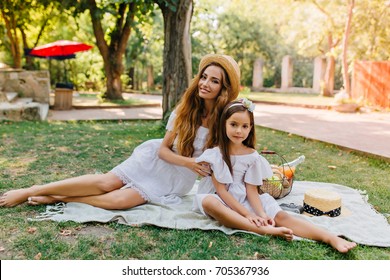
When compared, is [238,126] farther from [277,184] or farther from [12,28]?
[12,28]

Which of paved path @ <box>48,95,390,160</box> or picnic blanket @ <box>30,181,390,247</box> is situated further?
paved path @ <box>48,95,390,160</box>

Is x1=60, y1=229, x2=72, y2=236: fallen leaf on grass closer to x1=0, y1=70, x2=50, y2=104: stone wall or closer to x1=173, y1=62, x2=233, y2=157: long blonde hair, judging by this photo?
x1=173, y1=62, x2=233, y2=157: long blonde hair

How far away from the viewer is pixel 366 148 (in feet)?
20.6

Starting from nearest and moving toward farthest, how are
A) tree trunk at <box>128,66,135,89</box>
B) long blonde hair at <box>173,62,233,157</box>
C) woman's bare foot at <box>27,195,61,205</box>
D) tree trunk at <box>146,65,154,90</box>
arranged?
long blonde hair at <box>173,62,233,157</box> < woman's bare foot at <box>27,195,61,205</box> < tree trunk at <box>146,65,154,90</box> < tree trunk at <box>128,66,135,89</box>

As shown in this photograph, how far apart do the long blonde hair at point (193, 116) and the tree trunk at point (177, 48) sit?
3.73 m

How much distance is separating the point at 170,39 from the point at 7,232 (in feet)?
16.2

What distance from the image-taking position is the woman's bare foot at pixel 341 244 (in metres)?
2.62

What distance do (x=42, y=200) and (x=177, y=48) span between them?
4319 mm

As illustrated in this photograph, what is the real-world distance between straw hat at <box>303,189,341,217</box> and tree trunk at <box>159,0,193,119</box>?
4.15 meters

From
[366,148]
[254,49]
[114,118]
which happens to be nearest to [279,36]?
[254,49]

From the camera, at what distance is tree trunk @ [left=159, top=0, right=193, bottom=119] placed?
698 cm

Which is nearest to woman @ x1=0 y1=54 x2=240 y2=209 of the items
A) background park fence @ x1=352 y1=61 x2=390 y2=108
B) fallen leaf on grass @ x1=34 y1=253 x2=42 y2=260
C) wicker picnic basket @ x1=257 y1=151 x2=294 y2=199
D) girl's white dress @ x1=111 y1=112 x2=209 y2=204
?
girl's white dress @ x1=111 y1=112 x2=209 y2=204

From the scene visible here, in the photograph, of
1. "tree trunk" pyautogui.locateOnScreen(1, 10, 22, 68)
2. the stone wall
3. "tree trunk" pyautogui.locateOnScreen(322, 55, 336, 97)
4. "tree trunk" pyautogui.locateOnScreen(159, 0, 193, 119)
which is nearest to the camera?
"tree trunk" pyautogui.locateOnScreen(159, 0, 193, 119)

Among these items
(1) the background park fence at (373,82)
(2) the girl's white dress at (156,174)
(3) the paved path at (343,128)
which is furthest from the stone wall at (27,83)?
(1) the background park fence at (373,82)
